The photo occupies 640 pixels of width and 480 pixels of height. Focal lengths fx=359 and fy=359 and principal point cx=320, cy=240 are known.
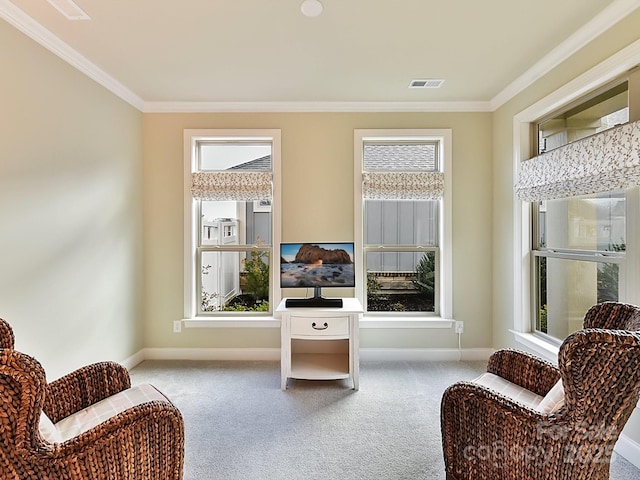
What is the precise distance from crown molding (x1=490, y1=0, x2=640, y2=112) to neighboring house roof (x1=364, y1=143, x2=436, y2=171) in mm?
848

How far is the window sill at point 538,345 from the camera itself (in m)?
2.65

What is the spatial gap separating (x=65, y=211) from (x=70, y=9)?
50.9 inches

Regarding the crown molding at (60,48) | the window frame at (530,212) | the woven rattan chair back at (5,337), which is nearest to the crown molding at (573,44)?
the window frame at (530,212)

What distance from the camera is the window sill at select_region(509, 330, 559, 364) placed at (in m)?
2.65

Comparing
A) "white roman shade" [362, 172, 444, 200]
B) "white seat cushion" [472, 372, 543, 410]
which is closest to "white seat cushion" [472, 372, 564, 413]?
"white seat cushion" [472, 372, 543, 410]

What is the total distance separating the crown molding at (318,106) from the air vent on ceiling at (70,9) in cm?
137

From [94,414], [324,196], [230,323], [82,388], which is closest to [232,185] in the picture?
[324,196]

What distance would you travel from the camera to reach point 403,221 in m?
3.70

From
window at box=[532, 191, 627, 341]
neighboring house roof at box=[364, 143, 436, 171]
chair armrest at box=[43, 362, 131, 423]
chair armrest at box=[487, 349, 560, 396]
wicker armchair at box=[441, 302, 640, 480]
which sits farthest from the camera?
neighboring house roof at box=[364, 143, 436, 171]

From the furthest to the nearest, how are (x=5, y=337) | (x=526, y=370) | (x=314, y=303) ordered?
(x=314, y=303) → (x=526, y=370) → (x=5, y=337)

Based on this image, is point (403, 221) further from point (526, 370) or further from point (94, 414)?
point (94, 414)

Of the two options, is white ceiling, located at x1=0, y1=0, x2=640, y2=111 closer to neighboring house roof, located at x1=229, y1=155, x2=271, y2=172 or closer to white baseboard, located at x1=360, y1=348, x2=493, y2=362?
neighboring house roof, located at x1=229, y1=155, x2=271, y2=172

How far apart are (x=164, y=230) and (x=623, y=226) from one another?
146 inches

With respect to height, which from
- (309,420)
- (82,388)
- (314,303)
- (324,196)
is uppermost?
(324,196)
